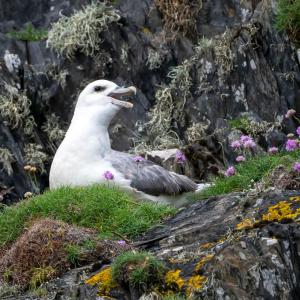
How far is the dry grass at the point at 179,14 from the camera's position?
37.0 feet

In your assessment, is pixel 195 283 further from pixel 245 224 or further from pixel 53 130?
pixel 53 130

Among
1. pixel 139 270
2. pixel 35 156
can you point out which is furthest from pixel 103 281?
pixel 35 156

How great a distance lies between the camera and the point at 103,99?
358 inches

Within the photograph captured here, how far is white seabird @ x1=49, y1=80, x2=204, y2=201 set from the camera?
27.4 ft

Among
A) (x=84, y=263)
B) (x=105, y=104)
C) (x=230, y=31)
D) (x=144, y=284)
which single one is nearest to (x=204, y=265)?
(x=144, y=284)

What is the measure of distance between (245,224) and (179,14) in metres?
5.77

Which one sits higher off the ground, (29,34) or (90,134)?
(29,34)

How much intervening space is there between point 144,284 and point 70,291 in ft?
1.44

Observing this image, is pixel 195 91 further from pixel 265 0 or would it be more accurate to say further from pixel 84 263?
pixel 84 263

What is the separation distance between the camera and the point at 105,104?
909 centimetres

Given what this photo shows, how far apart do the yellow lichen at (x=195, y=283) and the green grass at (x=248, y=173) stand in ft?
7.79

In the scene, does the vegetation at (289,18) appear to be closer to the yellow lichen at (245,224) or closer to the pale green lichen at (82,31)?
the pale green lichen at (82,31)

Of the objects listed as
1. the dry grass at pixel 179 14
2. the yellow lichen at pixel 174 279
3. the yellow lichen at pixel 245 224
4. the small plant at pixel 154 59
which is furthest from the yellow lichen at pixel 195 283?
the dry grass at pixel 179 14

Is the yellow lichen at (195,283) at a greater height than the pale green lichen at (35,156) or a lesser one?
greater
